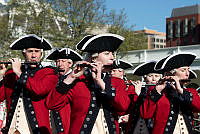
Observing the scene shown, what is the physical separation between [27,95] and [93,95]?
1.43m

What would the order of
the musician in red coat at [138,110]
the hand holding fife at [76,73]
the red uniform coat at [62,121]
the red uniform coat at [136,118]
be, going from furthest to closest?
the red uniform coat at [62,121]
the red uniform coat at [136,118]
the musician in red coat at [138,110]
the hand holding fife at [76,73]

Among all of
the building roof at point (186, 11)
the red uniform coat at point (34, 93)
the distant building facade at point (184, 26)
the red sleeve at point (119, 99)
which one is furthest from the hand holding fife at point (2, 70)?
the building roof at point (186, 11)

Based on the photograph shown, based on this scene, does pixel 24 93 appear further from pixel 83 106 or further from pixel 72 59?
pixel 72 59

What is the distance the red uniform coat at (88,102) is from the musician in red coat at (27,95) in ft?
2.22

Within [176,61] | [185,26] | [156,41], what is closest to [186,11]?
[185,26]

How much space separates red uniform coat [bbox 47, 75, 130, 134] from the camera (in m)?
4.94

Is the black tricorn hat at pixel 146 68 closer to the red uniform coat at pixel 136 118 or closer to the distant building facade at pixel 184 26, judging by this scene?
the red uniform coat at pixel 136 118

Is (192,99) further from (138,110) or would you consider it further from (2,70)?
(2,70)

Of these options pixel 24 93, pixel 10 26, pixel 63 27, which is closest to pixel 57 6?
pixel 63 27

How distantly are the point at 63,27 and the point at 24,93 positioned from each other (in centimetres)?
2060

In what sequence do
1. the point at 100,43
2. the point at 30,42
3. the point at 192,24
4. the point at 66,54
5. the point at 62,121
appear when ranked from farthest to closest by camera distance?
the point at 192,24
the point at 66,54
the point at 62,121
the point at 30,42
the point at 100,43

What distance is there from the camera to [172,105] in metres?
5.70

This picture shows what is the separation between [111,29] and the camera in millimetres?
28438

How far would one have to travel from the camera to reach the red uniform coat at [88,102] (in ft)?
16.2
